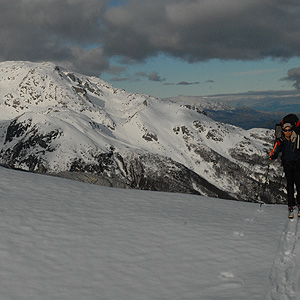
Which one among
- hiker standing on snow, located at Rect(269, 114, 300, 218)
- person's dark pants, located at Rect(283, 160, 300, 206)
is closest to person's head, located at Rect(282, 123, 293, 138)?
hiker standing on snow, located at Rect(269, 114, 300, 218)

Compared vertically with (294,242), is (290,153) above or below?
above

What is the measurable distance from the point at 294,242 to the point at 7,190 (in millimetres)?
11260

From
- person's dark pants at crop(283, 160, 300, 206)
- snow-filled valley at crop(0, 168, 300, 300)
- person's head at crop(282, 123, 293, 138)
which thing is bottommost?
snow-filled valley at crop(0, 168, 300, 300)

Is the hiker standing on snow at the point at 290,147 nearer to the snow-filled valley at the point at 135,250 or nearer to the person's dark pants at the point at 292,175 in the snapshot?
the person's dark pants at the point at 292,175

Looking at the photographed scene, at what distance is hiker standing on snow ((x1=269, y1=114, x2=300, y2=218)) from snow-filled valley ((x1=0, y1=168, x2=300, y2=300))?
164 cm

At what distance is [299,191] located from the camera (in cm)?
1232

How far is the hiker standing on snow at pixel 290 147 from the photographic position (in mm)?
11946

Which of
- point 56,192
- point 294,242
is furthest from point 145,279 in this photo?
point 56,192

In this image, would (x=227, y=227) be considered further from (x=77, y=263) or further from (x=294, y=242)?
(x=77, y=263)

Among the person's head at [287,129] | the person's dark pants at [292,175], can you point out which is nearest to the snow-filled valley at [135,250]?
the person's dark pants at [292,175]

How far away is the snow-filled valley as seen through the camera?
21.3 feet

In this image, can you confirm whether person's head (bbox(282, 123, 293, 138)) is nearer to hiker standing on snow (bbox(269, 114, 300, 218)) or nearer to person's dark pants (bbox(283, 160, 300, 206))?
hiker standing on snow (bbox(269, 114, 300, 218))

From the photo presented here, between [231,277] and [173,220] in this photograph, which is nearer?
[231,277]

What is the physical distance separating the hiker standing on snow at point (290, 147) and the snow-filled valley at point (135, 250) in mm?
1642
